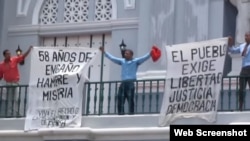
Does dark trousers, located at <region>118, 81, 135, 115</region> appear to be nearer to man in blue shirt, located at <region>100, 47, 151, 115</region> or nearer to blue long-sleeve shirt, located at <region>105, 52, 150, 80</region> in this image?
man in blue shirt, located at <region>100, 47, 151, 115</region>

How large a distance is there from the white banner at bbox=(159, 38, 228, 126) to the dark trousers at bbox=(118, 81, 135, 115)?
2.39 feet

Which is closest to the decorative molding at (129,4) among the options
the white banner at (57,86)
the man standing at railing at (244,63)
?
the white banner at (57,86)

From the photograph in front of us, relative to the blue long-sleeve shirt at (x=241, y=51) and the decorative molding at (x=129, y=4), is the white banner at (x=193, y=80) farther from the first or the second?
the decorative molding at (x=129, y=4)

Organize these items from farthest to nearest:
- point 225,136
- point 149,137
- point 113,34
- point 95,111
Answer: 1. point 113,34
2. point 95,111
3. point 149,137
4. point 225,136

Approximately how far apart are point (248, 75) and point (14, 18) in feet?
23.0

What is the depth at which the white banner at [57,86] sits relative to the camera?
61.3 ft

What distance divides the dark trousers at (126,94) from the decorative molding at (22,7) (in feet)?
16.7

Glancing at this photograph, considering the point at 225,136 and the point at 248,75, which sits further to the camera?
the point at 248,75

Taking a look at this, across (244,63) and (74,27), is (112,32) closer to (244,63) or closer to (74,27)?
(74,27)

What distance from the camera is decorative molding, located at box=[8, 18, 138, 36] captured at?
71.6 feet

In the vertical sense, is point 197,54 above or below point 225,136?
above

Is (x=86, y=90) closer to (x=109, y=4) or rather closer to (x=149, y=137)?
(x=149, y=137)

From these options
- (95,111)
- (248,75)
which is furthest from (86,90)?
(248,75)

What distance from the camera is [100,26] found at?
22125 millimetres
